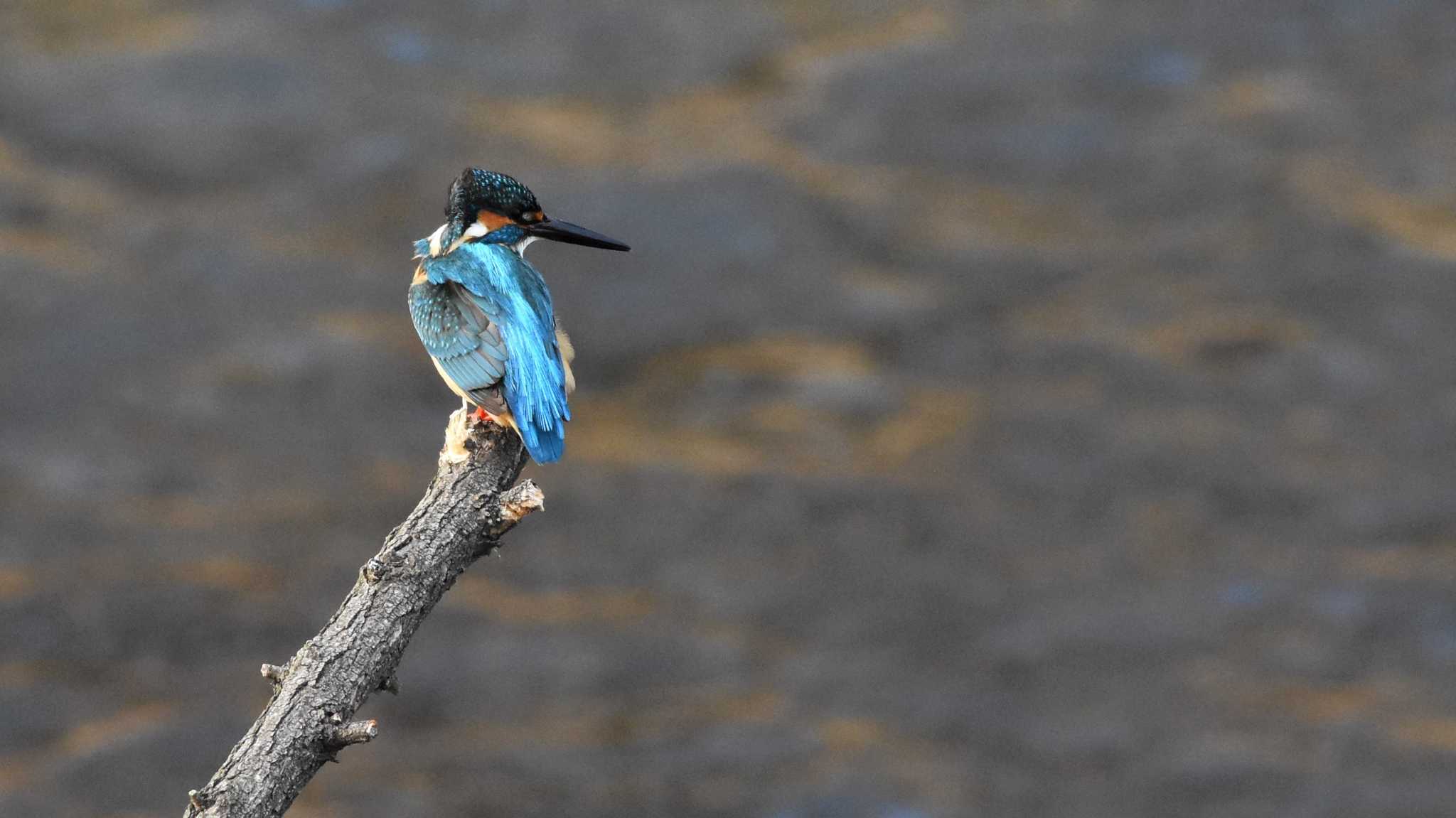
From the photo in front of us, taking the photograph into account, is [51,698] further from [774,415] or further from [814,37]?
[814,37]

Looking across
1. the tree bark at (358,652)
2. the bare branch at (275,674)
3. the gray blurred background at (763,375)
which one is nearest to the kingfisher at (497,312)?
the tree bark at (358,652)

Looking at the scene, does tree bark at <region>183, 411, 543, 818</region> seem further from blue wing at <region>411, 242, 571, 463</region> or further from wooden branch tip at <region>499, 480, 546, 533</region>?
blue wing at <region>411, 242, 571, 463</region>

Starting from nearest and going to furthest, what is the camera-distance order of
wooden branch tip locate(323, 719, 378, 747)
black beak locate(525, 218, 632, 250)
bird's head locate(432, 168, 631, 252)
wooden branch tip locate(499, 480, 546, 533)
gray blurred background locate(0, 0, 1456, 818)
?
1. wooden branch tip locate(323, 719, 378, 747)
2. wooden branch tip locate(499, 480, 546, 533)
3. bird's head locate(432, 168, 631, 252)
4. black beak locate(525, 218, 632, 250)
5. gray blurred background locate(0, 0, 1456, 818)

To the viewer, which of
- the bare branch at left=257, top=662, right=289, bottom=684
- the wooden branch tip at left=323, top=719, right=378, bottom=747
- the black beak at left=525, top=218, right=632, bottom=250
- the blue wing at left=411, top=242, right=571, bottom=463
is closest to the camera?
the wooden branch tip at left=323, top=719, right=378, bottom=747

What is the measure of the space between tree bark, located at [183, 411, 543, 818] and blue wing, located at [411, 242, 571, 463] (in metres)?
0.34

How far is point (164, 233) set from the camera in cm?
995

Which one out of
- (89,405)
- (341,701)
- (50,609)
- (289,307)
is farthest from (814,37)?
(341,701)

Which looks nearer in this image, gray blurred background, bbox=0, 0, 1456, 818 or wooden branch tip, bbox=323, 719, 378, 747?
wooden branch tip, bbox=323, 719, 378, 747

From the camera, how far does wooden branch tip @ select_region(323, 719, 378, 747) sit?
2.88m

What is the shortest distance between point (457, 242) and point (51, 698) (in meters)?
4.58

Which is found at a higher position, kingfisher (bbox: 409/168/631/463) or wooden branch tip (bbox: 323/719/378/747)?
kingfisher (bbox: 409/168/631/463)

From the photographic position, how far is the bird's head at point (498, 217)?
15.2ft

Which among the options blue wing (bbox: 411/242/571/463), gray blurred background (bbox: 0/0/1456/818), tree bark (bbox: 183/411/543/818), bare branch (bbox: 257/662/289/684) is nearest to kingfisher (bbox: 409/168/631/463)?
blue wing (bbox: 411/242/571/463)

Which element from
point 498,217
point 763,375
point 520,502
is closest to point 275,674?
point 520,502
